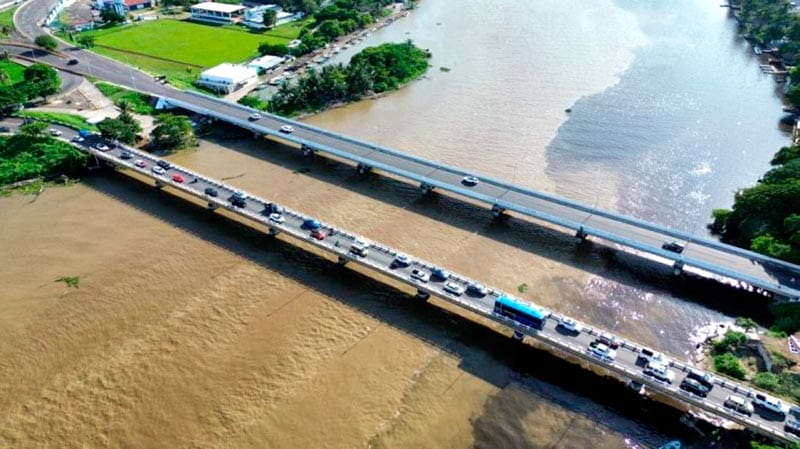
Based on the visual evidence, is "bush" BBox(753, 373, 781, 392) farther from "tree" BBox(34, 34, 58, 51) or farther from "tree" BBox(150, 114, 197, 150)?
"tree" BBox(34, 34, 58, 51)

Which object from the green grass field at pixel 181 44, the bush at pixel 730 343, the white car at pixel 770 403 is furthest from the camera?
the green grass field at pixel 181 44

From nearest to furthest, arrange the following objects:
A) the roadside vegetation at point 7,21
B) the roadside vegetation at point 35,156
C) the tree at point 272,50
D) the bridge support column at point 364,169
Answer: the roadside vegetation at point 35,156 → the bridge support column at point 364,169 → the tree at point 272,50 → the roadside vegetation at point 7,21

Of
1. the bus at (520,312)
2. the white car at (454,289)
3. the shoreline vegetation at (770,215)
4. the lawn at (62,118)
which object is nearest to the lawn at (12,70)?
the lawn at (62,118)

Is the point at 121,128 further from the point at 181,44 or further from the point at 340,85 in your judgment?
the point at 181,44

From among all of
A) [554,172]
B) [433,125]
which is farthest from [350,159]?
[554,172]

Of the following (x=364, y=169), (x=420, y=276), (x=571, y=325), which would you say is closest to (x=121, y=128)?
(x=364, y=169)

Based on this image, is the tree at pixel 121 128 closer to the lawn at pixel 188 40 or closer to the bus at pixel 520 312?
the lawn at pixel 188 40
